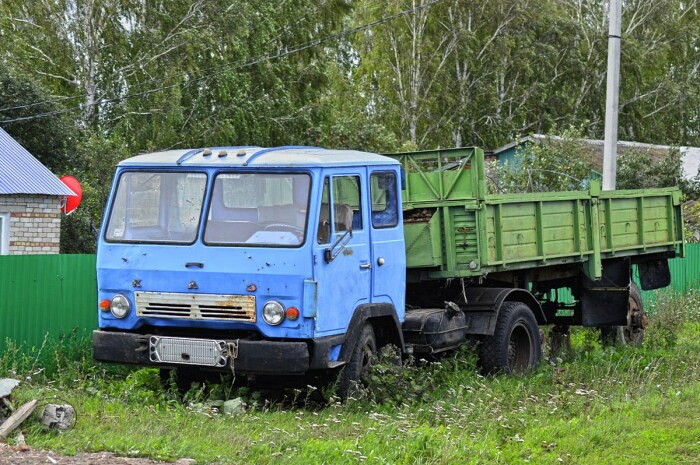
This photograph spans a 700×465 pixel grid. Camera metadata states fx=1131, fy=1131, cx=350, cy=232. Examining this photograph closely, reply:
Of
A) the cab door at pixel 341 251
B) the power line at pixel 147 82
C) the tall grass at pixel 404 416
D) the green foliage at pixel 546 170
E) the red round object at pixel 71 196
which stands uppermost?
the power line at pixel 147 82

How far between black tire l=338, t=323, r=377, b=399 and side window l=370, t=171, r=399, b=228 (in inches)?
39.2

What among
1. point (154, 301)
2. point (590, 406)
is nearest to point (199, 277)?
point (154, 301)

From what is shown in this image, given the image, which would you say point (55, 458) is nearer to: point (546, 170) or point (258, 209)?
point (258, 209)

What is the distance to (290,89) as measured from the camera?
4022cm

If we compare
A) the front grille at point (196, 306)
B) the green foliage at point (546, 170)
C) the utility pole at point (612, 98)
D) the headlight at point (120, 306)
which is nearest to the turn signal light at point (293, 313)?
the front grille at point (196, 306)

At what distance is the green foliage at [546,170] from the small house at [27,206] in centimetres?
998

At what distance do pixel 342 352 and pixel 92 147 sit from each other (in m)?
17.8

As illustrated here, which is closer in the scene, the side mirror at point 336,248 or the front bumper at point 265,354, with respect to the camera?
the front bumper at point 265,354

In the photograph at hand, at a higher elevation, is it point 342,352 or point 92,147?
point 92,147

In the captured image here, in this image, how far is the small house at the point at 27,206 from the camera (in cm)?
2367

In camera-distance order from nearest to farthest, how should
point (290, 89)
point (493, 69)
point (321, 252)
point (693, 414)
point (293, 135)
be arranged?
point (321, 252) < point (693, 414) < point (293, 135) < point (290, 89) < point (493, 69)

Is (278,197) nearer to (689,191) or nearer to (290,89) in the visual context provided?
(689,191)

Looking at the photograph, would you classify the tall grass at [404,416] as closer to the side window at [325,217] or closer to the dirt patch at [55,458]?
the dirt patch at [55,458]

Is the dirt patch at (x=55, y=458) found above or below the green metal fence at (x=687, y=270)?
below
